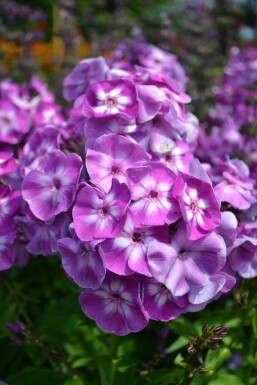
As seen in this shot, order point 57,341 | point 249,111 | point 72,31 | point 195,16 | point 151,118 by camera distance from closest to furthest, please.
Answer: point 151,118
point 57,341
point 249,111
point 72,31
point 195,16

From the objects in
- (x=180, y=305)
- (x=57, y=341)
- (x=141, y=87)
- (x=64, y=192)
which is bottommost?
(x=57, y=341)

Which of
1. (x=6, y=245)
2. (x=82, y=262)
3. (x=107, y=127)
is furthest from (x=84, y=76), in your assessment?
(x=82, y=262)

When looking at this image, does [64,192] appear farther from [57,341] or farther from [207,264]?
[57,341]

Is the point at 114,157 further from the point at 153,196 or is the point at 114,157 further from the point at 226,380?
the point at 226,380

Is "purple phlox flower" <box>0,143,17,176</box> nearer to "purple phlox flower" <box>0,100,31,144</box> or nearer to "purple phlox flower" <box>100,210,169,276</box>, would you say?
"purple phlox flower" <box>0,100,31,144</box>

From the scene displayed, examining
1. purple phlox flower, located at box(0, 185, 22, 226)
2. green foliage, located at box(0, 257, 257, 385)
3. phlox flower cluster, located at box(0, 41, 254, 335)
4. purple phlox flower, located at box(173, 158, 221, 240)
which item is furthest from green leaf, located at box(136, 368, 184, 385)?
purple phlox flower, located at box(0, 185, 22, 226)

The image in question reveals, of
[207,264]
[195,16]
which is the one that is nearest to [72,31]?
[195,16]

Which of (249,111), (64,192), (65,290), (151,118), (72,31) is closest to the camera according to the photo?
(64,192)
